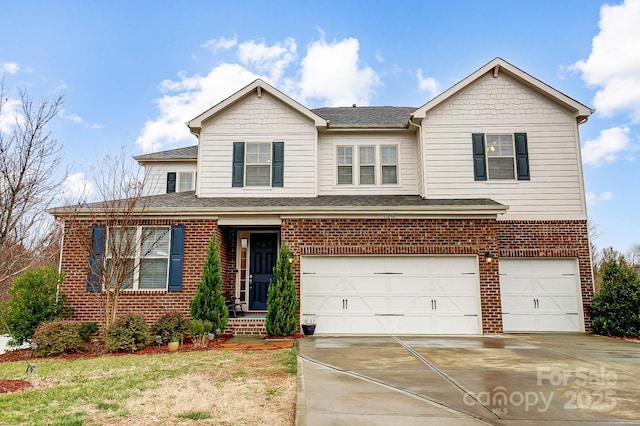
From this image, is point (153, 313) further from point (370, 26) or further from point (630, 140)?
point (630, 140)

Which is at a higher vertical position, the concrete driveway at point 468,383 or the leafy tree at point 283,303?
the leafy tree at point 283,303

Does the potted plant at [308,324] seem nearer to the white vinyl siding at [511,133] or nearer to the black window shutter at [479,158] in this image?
the white vinyl siding at [511,133]

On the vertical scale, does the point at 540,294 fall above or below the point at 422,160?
below

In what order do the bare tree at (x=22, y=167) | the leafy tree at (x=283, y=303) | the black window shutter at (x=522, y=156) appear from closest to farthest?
the bare tree at (x=22, y=167), the leafy tree at (x=283, y=303), the black window shutter at (x=522, y=156)

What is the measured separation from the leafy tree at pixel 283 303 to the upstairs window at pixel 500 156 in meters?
6.25

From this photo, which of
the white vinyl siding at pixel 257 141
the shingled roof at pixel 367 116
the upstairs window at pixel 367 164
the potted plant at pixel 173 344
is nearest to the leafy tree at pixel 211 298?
the potted plant at pixel 173 344

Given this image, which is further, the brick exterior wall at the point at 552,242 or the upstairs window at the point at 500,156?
the upstairs window at the point at 500,156

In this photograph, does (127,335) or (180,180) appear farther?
(180,180)

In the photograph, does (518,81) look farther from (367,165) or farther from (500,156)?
(367,165)

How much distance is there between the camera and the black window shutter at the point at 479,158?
1168 centimetres

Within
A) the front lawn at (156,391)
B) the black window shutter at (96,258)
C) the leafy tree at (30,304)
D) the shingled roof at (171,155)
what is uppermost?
the shingled roof at (171,155)

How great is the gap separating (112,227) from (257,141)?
15.8ft

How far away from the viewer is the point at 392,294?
1043 cm

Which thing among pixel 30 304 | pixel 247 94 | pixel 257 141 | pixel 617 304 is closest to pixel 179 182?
pixel 257 141
